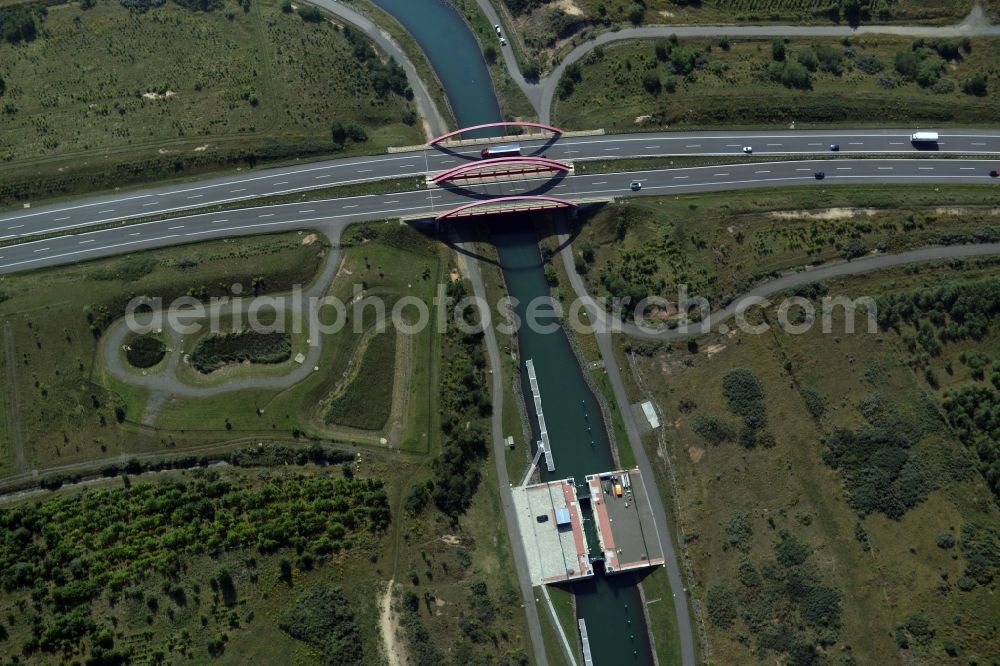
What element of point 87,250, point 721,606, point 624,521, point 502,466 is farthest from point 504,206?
point 721,606

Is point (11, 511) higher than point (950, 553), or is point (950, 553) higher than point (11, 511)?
point (11, 511)

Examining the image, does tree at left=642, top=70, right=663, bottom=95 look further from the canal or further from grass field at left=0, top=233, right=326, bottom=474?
grass field at left=0, top=233, right=326, bottom=474

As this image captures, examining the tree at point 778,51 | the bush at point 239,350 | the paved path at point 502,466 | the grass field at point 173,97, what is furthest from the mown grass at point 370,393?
the tree at point 778,51

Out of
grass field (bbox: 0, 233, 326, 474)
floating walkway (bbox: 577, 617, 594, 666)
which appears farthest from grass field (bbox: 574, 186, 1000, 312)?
floating walkway (bbox: 577, 617, 594, 666)

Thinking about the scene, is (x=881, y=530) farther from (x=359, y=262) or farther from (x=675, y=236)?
(x=359, y=262)

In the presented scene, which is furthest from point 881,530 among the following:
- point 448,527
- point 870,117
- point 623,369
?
point 870,117
